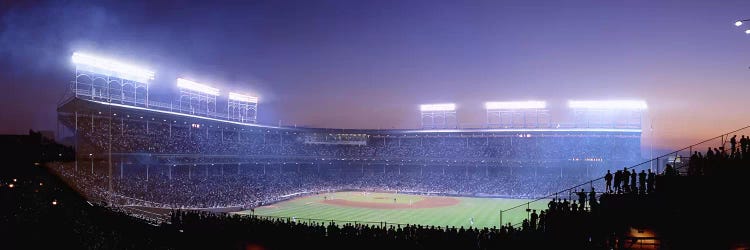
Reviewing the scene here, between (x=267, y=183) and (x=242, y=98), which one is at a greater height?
(x=242, y=98)

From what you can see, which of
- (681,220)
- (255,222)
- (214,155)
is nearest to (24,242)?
(255,222)

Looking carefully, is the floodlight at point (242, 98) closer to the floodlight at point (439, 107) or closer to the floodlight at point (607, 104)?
the floodlight at point (439, 107)

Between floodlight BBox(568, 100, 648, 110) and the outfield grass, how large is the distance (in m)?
17.9

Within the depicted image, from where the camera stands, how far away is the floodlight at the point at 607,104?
60.1 metres

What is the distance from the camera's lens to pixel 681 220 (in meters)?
14.1

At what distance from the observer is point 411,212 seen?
145 ft

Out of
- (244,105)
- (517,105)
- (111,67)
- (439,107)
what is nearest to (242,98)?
(244,105)

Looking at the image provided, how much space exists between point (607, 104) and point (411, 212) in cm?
3367

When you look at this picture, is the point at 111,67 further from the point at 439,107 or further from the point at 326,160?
the point at 439,107

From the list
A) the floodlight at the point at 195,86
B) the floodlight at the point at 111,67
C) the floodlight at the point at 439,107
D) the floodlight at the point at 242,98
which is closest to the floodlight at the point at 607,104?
the floodlight at the point at 439,107

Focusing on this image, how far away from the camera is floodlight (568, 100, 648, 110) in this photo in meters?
60.1

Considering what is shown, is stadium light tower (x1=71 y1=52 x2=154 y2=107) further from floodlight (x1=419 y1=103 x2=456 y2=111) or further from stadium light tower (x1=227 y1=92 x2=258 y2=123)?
floodlight (x1=419 y1=103 x2=456 y2=111)

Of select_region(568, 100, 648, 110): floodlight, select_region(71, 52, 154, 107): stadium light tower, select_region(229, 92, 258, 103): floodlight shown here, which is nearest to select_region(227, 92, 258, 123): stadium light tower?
select_region(229, 92, 258, 103): floodlight

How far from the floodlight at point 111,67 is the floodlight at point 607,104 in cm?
5147
